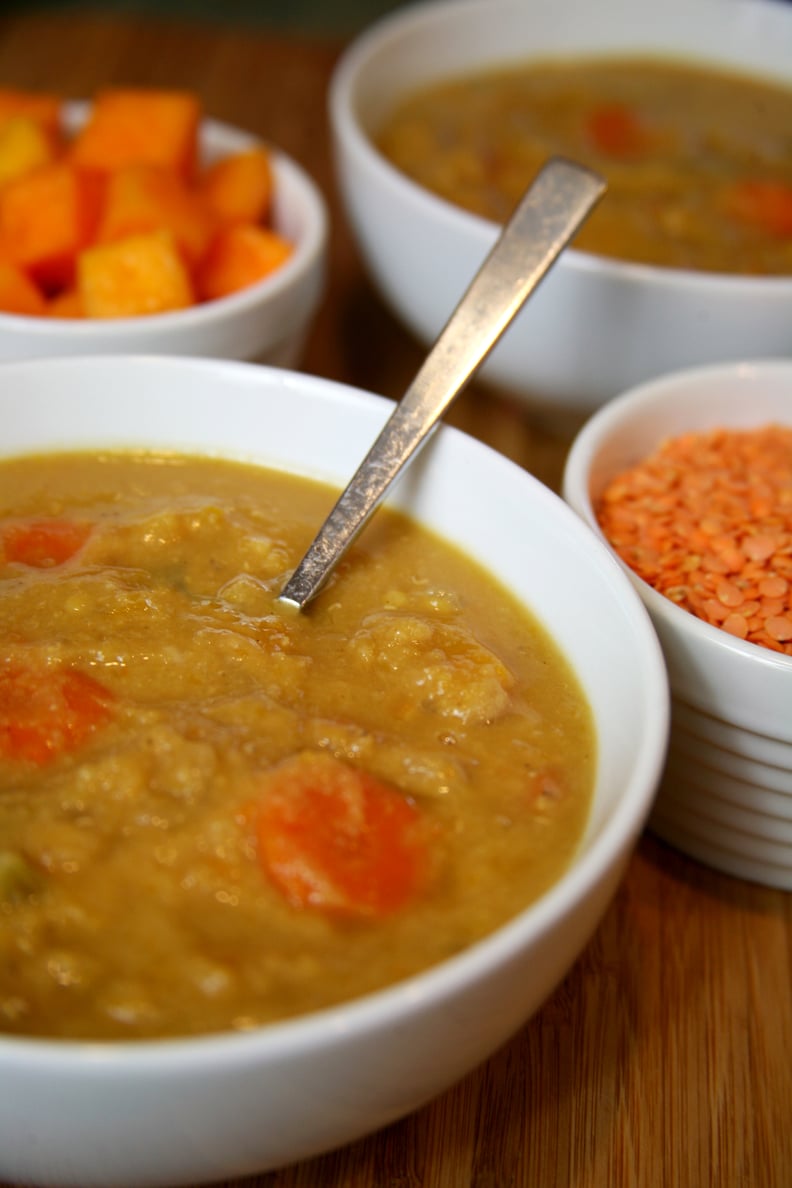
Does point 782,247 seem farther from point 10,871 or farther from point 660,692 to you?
point 10,871

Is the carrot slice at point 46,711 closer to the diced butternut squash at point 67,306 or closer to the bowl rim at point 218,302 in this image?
the bowl rim at point 218,302

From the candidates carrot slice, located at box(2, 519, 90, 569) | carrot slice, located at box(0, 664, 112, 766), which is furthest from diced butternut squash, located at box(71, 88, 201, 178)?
carrot slice, located at box(0, 664, 112, 766)

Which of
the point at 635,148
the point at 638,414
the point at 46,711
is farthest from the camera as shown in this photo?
the point at 635,148

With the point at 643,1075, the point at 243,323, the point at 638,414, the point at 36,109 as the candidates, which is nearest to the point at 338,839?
the point at 643,1075

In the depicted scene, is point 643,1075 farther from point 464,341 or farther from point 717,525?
point 464,341

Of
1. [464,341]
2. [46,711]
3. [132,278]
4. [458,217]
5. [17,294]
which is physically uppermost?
[464,341]

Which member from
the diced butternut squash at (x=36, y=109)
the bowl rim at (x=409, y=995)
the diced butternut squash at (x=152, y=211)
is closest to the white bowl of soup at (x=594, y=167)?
the diced butternut squash at (x=152, y=211)
